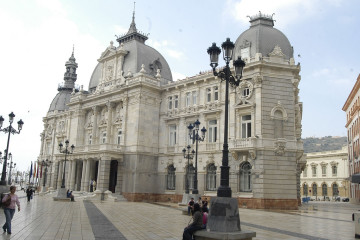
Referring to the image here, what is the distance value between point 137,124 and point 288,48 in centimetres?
1939

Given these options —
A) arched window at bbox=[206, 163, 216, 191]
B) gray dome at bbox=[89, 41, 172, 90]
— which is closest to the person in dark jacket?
arched window at bbox=[206, 163, 216, 191]

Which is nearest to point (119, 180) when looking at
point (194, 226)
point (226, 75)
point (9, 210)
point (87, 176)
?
point (87, 176)

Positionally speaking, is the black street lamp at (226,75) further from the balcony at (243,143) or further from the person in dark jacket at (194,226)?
the balcony at (243,143)

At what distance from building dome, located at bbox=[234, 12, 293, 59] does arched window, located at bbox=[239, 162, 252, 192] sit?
37.5 ft

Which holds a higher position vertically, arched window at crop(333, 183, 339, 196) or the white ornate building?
the white ornate building

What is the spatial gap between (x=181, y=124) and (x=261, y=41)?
13261 mm

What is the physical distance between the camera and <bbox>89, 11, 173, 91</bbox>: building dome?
157 feet

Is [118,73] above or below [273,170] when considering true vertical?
above

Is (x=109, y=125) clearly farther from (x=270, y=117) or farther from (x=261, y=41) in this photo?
(x=261, y=41)

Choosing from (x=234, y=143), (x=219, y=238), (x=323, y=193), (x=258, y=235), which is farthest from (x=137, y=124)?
(x=323, y=193)

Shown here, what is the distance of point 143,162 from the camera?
42.6 metres

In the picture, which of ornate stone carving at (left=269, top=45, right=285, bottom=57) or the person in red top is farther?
ornate stone carving at (left=269, top=45, right=285, bottom=57)

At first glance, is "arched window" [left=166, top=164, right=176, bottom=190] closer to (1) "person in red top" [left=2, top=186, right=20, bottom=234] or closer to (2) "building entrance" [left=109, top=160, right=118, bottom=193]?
(2) "building entrance" [left=109, top=160, right=118, bottom=193]

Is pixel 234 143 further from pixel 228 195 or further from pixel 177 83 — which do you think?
pixel 228 195
